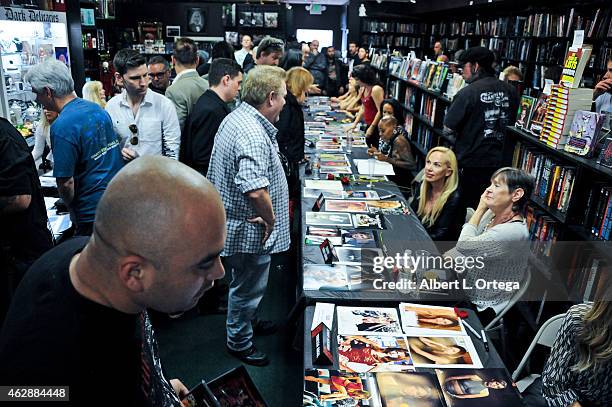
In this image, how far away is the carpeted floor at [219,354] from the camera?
97.6 inches

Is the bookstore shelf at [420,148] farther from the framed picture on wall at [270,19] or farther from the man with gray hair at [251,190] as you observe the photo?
the framed picture on wall at [270,19]

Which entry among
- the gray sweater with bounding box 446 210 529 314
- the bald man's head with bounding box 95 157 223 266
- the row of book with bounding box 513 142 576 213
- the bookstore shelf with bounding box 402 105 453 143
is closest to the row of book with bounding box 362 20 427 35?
the bookstore shelf with bounding box 402 105 453 143

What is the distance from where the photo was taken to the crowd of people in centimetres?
79

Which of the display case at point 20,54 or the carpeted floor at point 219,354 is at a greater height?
the display case at point 20,54

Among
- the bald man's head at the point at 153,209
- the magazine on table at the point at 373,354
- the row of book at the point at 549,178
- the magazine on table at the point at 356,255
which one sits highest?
the bald man's head at the point at 153,209

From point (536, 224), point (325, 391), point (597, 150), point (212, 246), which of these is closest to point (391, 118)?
point (536, 224)

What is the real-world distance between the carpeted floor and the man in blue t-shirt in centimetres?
85

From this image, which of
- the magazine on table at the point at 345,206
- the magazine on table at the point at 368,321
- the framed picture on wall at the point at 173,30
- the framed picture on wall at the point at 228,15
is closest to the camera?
the magazine on table at the point at 368,321

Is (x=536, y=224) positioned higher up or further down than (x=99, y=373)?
further down

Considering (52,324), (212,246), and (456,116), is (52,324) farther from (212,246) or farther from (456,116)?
(456,116)

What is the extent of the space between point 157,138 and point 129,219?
242cm

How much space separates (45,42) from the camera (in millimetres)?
5129

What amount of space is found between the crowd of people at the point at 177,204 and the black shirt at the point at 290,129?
0.02 metres

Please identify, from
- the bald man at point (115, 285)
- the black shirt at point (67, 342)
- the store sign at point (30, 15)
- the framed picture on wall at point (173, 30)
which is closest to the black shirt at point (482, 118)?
the bald man at point (115, 285)
